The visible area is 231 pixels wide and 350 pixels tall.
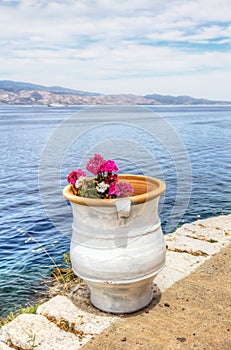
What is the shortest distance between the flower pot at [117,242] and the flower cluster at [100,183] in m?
0.19

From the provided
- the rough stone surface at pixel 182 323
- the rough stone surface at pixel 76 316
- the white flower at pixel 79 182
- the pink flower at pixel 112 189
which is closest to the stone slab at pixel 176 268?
the rough stone surface at pixel 182 323

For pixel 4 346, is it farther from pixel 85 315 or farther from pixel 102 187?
pixel 102 187

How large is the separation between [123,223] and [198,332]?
1.27 metres

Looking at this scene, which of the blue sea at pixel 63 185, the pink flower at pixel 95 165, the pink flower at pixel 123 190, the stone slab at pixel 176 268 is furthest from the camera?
the blue sea at pixel 63 185

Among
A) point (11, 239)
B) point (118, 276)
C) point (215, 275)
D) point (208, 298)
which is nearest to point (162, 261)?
point (118, 276)

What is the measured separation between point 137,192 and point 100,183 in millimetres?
730

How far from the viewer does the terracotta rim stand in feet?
12.2

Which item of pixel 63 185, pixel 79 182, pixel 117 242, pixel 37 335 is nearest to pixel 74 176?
pixel 79 182

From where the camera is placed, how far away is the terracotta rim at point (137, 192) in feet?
12.2

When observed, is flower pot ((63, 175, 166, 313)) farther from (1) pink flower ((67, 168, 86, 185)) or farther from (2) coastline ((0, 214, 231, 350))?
(2) coastline ((0, 214, 231, 350))

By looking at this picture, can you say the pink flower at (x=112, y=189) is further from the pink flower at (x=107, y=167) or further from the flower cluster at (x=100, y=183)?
the pink flower at (x=107, y=167)

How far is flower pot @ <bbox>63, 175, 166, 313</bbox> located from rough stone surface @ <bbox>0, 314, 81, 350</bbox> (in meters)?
0.57

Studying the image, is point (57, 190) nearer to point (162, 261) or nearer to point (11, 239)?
point (11, 239)

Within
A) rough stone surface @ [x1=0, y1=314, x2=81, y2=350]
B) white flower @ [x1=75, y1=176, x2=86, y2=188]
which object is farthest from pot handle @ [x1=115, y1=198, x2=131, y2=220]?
rough stone surface @ [x1=0, y1=314, x2=81, y2=350]
